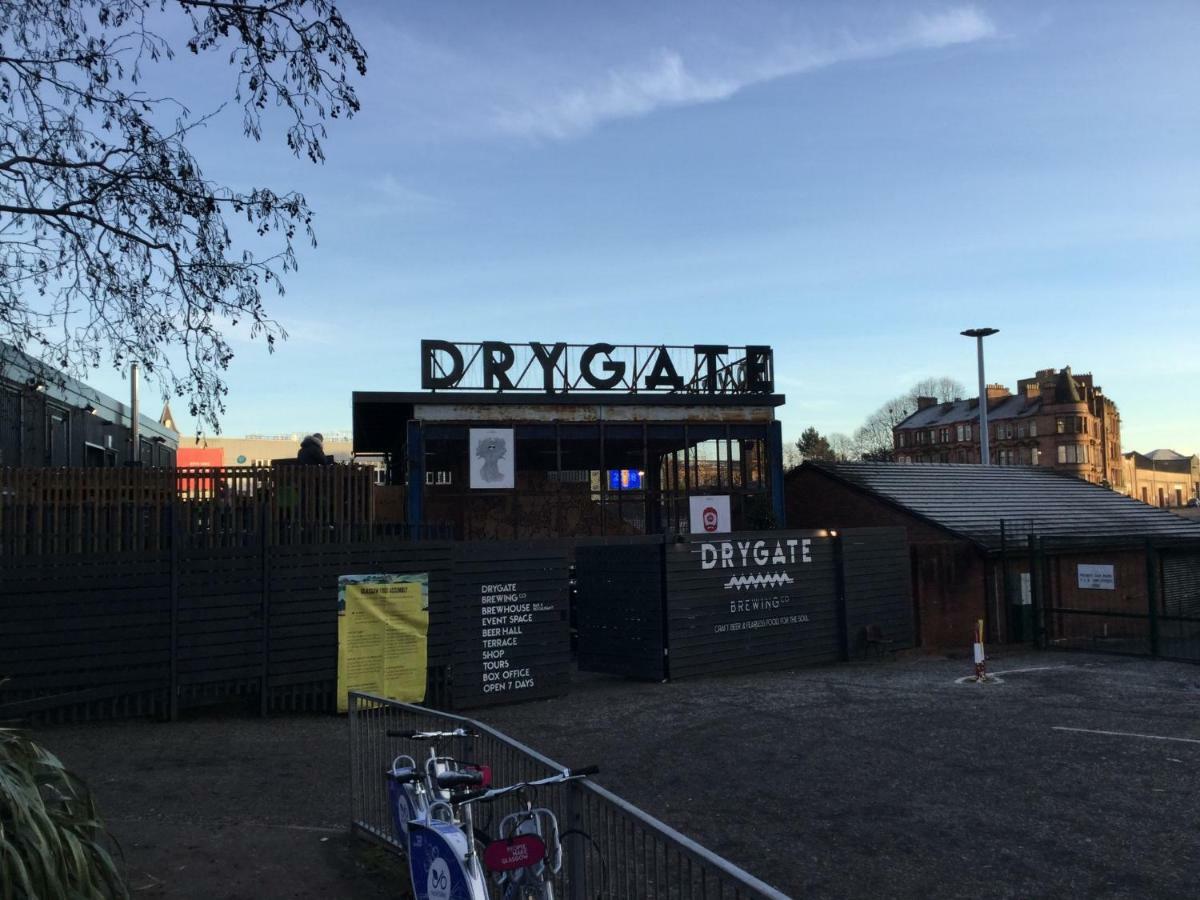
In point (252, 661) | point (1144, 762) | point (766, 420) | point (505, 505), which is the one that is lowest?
point (1144, 762)

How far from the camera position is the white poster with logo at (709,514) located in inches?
1111

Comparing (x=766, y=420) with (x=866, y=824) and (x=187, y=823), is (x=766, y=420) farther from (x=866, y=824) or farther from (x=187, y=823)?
(x=187, y=823)

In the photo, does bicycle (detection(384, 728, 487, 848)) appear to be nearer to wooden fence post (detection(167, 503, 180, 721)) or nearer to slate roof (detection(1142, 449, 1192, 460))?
wooden fence post (detection(167, 503, 180, 721))

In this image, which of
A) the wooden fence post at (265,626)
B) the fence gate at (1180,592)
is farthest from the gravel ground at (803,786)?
the fence gate at (1180,592)

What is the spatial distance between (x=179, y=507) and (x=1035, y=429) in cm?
10036

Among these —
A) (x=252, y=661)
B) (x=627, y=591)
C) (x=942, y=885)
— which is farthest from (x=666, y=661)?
(x=942, y=885)

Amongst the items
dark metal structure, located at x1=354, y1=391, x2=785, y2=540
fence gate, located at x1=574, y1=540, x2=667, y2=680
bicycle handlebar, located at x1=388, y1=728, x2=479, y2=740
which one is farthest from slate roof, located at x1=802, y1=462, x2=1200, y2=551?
bicycle handlebar, located at x1=388, y1=728, x2=479, y2=740

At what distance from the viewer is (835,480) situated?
2750cm

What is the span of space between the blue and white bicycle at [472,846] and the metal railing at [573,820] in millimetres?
173

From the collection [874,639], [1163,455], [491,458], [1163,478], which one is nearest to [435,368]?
[491,458]

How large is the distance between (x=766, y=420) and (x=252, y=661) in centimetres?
1994

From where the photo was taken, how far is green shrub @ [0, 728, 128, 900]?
4.36m

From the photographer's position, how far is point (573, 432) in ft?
92.9

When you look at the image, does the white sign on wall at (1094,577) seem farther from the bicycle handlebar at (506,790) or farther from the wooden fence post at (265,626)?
the bicycle handlebar at (506,790)
